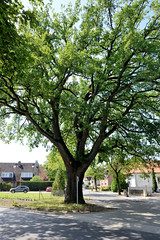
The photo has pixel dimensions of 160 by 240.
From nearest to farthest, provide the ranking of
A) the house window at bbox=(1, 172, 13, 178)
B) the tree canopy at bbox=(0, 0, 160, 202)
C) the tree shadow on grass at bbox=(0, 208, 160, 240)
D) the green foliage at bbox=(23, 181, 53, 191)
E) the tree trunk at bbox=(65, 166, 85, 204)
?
1. the tree shadow on grass at bbox=(0, 208, 160, 240)
2. the tree canopy at bbox=(0, 0, 160, 202)
3. the tree trunk at bbox=(65, 166, 85, 204)
4. the green foliage at bbox=(23, 181, 53, 191)
5. the house window at bbox=(1, 172, 13, 178)

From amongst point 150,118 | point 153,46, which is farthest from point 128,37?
point 150,118

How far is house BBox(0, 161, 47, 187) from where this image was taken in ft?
196

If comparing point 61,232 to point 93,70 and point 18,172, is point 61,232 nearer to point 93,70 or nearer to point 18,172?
point 93,70

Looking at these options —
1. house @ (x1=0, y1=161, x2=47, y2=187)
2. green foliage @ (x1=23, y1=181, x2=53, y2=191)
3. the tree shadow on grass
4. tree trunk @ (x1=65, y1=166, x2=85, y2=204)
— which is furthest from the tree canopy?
house @ (x1=0, y1=161, x2=47, y2=187)

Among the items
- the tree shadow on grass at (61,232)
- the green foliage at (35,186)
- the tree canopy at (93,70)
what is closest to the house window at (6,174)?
the green foliage at (35,186)

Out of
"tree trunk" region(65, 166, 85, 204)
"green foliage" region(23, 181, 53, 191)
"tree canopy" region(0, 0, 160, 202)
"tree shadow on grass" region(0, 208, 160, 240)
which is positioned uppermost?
"tree canopy" region(0, 0, 160, 202)

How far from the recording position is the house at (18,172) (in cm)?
5988

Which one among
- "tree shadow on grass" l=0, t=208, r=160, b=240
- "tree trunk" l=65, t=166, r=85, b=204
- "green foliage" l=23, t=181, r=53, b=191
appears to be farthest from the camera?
"green foliage" l=23, t=181, r=53, b=191

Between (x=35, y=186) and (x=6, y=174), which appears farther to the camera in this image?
(x=6, y=174)

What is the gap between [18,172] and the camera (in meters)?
62.2

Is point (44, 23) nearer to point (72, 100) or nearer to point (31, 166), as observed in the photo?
point (72, 100)

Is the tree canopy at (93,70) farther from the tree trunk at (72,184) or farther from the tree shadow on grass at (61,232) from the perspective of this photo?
the tree shadow on grass at (61,232)

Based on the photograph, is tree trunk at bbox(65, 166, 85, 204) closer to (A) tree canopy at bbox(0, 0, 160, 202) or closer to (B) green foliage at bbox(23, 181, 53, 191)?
(A) tree canopy at bbox(0, 0, 160, 202)

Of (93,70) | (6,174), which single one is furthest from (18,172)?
(93,70)
